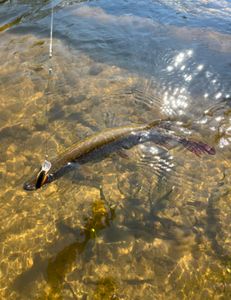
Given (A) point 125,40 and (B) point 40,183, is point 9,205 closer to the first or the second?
(B) point 40,183

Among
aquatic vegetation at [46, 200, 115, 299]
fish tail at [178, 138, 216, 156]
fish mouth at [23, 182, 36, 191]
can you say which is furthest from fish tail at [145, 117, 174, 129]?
fish mouth at [23, 182, 36, 191]

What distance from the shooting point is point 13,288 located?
417cm

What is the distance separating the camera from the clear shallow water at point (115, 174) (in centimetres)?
437

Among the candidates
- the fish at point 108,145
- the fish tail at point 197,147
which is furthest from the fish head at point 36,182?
the fish tail at point 197,147

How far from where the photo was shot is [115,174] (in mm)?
5660

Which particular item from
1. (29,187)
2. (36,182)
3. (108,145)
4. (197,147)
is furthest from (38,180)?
(197,147)

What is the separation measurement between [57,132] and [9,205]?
186cm

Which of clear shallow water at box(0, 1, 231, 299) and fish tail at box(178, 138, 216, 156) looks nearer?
clear shallow water at box(0, 1, 231, 299)


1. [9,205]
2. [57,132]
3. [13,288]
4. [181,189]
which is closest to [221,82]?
[181,189]

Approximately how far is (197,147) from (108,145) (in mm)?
1686

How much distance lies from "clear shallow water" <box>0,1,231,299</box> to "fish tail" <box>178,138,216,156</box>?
0.15m

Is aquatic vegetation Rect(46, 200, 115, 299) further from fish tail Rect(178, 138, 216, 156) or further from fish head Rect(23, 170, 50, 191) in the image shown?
fish tail Rect(178, 138, 216, 156)

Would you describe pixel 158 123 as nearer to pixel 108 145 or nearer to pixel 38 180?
pixel 108 145

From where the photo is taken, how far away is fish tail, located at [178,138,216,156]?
6059 millimetres
